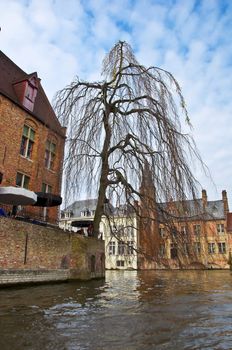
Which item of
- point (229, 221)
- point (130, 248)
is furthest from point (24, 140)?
point (229, 221)

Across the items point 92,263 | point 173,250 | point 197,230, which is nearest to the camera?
point 197,230

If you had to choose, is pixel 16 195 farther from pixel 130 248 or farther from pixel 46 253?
pixel 130 248

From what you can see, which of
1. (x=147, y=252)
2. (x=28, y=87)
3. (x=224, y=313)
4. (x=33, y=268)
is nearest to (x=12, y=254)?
(x=33, y=268)

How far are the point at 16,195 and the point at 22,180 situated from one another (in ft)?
15.7

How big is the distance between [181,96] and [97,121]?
9.74ft

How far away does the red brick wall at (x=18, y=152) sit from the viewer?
45.9 ft

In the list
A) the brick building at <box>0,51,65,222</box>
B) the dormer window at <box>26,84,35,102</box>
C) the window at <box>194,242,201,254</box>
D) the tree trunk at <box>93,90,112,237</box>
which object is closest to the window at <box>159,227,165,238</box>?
the window at <box>194,242,201,254</box>

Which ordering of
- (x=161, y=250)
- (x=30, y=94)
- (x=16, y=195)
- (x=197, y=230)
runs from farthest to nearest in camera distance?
(x=30, y=94) → (x=16, y=195) → (x=161, y=250) → (x=197, y=230)

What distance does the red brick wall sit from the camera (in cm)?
1399

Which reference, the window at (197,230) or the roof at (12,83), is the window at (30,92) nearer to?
the roof at (12,83)

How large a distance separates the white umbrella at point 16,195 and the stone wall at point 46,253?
88 cm

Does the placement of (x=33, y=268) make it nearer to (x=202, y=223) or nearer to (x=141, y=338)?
(x=202, y=223)

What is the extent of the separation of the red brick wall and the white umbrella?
77.6 inches

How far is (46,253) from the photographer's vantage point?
11.3m
